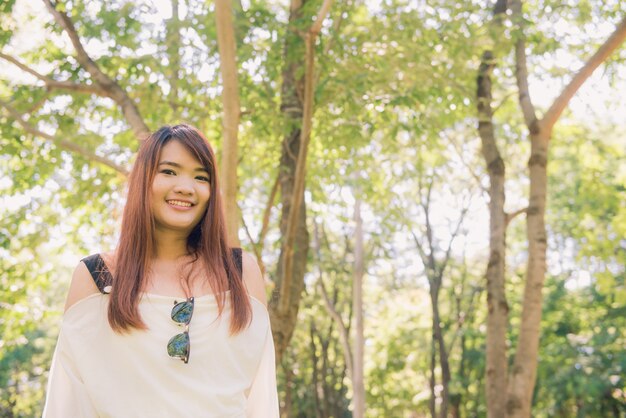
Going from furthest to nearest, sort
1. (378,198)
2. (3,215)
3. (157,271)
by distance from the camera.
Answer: (378,198), (3,215), (157,271)

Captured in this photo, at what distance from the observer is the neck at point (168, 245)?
283 cm

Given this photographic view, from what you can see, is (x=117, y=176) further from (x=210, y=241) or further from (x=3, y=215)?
(x=210, y=241)

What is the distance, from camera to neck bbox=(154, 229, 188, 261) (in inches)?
111

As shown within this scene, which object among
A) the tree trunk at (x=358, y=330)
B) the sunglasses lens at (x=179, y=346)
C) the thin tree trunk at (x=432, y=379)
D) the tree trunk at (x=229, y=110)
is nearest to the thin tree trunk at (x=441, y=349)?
the thin tree trunk at (x=432, y=379)

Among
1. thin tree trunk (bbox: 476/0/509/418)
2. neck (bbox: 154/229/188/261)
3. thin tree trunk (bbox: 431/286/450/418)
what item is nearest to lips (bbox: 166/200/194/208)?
neck (bbox: 154/229/188/261)

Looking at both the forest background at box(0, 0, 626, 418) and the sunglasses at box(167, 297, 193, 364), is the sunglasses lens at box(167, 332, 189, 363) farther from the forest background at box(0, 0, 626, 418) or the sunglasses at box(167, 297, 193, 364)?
the forest background at box(0, 0, 626, 418)

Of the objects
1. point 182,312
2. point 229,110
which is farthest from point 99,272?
point 229,110

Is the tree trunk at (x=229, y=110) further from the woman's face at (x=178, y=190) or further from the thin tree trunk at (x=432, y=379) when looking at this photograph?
the thin tree trunk at (x=432, y=379)

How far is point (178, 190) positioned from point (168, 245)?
19cm

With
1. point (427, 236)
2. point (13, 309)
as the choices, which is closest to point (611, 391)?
point (427, 236)

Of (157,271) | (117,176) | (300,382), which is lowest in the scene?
(300,382)

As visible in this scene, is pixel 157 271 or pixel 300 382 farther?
pixel 300 382

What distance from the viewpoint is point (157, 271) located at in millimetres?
2771

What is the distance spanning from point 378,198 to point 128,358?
31.5ft
